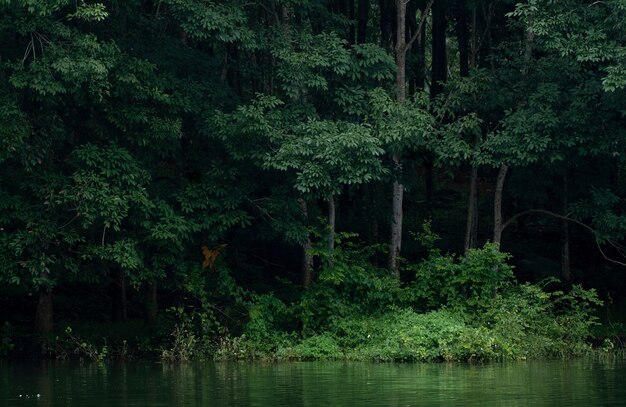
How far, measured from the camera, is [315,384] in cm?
2309

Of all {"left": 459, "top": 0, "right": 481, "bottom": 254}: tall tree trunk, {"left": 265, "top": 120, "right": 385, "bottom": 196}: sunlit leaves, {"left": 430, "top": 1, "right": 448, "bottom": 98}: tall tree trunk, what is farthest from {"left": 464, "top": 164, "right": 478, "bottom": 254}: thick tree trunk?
{"left": 430, "top": 1, "right": 448, "bottom": 98}: tall tree trunk

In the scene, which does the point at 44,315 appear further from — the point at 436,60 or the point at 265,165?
the point at 436,60

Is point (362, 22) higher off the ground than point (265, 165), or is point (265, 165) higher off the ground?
point (362, 22)

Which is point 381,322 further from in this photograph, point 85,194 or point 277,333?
point 85,194

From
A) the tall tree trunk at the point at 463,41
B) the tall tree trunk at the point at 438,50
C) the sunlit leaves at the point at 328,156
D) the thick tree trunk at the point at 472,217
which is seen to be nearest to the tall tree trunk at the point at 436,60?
the tall tree trunk at the point at 438,50

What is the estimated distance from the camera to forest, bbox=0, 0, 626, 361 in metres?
30.6

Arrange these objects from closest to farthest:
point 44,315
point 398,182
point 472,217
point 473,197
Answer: point 44,315, point 398,182, point 472,217, point 473,197

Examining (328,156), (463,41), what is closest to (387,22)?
(463,41)

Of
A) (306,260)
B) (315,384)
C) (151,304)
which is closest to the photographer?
(315,384)

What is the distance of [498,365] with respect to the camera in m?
28.2

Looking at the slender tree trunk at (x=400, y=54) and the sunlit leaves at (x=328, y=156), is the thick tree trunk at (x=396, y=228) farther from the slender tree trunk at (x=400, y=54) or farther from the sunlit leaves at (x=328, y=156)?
the sunlit leaves at (x=328, y=156)

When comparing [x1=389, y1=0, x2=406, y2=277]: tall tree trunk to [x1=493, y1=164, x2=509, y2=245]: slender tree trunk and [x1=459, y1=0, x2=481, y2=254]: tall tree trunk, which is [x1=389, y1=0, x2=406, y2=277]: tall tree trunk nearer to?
[x1=459, y1=0, x2=481, y2=254]: tall tree trunk

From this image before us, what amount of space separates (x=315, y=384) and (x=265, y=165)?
986 cm

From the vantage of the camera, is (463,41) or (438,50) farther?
(463,41)
